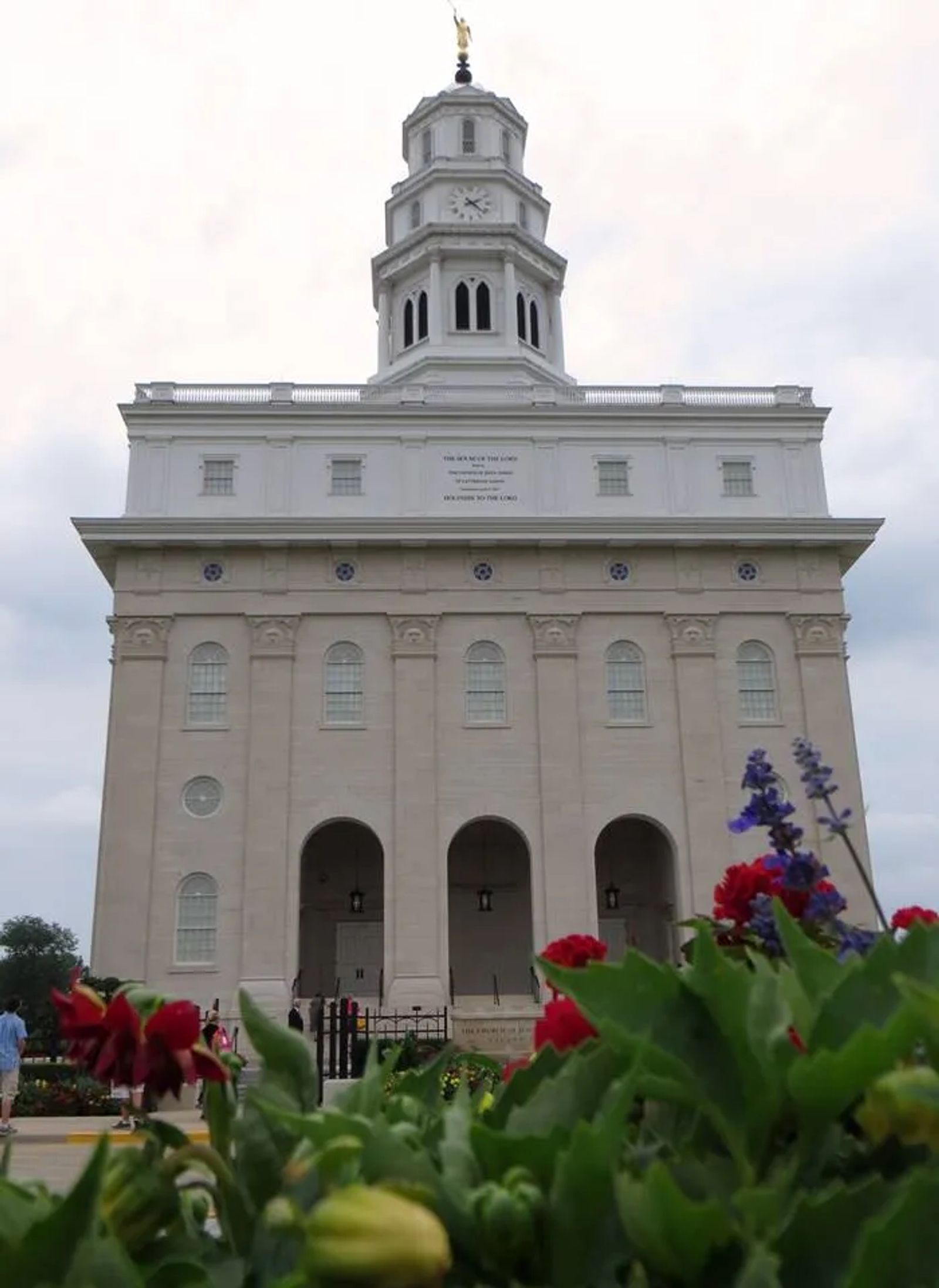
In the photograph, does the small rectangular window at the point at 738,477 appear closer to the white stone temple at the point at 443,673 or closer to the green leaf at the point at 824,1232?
the white stone temple at the point at 443,673

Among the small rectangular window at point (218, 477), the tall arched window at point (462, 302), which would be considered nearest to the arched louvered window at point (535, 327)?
the tall arched window at point (462, 302)

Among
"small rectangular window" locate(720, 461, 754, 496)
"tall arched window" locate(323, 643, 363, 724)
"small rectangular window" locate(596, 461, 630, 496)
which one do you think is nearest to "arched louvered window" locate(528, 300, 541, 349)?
"small rectangular window" locate(596, 461, 630, 496)

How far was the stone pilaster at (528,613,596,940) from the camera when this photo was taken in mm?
31812

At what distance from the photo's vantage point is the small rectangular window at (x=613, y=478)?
36375 mm

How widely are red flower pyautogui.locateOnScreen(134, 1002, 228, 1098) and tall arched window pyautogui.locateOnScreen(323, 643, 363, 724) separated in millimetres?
31665

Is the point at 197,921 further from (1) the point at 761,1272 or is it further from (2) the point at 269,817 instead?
(1) the point at 761,1272

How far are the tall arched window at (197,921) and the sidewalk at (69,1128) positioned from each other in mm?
9094

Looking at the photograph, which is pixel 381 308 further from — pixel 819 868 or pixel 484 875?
pixel 819 868

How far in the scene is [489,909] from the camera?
1378 inches

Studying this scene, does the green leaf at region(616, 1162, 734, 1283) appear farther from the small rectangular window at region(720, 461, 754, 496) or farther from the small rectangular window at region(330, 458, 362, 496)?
the small rectangular window at region(720, 461, 754, 496)

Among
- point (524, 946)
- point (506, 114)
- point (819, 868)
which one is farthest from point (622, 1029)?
point (506, 114)

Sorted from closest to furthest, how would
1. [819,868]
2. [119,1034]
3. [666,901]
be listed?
[119,1034]
[819,868]
[666,901]

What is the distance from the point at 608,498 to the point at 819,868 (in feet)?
112

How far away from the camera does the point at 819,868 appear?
279 centimetres
